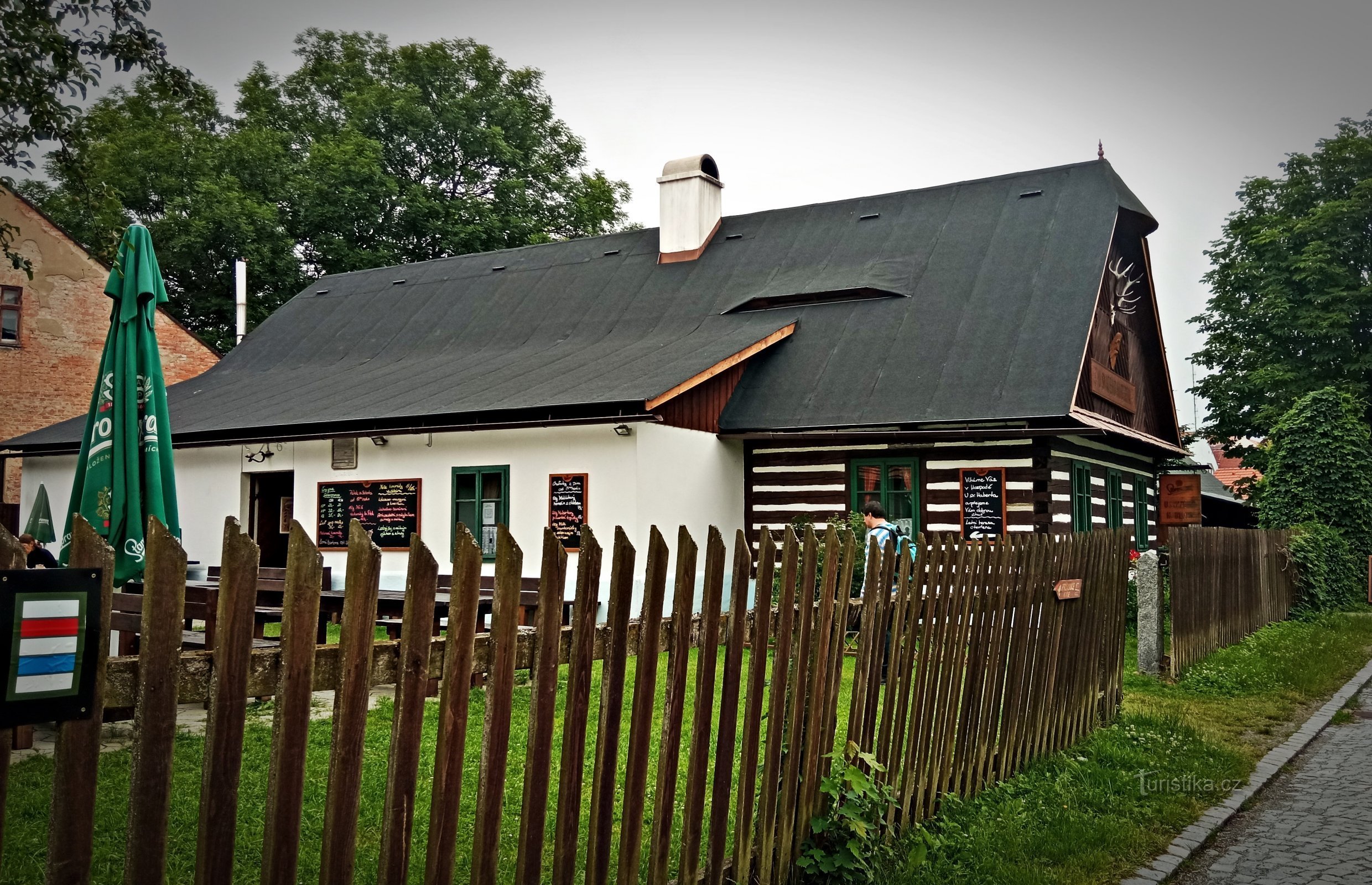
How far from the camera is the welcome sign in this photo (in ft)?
7.60

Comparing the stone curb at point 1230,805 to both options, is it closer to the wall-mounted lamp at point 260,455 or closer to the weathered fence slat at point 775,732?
the weathered fence slat at point 775,732

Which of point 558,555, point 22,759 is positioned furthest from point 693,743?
point 22,759

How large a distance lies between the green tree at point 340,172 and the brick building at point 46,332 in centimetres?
717

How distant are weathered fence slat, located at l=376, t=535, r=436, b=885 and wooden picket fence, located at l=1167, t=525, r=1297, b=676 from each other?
→ 1022 centimetres

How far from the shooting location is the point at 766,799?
468cm

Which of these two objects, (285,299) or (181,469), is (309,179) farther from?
(181,469)

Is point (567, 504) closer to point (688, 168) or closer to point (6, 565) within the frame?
point (688, 168)

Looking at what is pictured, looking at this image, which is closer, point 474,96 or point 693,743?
Answer: point 693,743

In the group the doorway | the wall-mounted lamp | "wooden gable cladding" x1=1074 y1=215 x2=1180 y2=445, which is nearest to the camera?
"wooden gable cladding" x1=1074 y1=215 x2=1180 y2=445

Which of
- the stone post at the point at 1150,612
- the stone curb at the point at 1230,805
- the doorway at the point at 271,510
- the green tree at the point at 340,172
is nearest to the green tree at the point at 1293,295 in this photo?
the stone post at the point at 1150,612

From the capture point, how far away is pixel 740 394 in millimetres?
18375

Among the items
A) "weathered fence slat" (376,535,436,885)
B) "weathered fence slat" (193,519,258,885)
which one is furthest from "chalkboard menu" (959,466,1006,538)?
"weathered fence slat" (193,519,258,885)

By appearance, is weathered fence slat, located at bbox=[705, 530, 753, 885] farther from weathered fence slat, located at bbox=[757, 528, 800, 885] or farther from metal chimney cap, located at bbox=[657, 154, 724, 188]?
metal chimney cap, located at bbox=[657, 154, 724, 188]

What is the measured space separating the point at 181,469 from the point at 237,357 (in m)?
6.84
